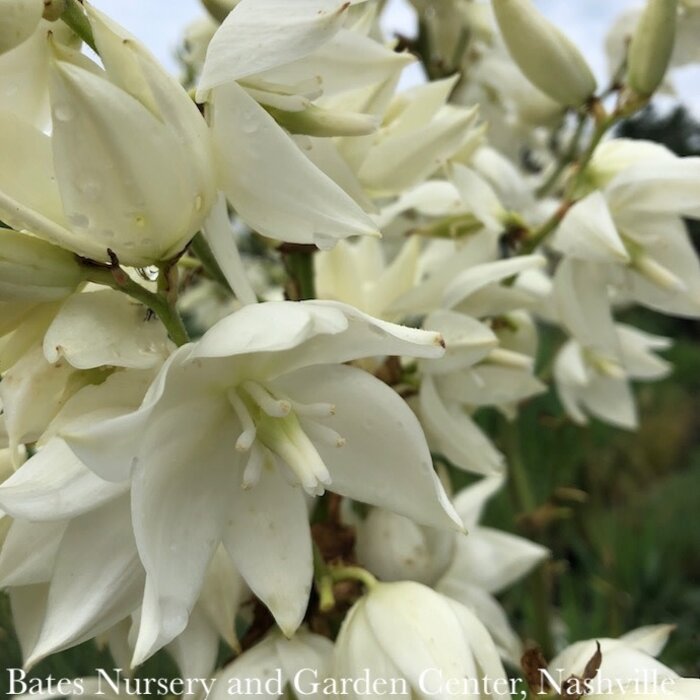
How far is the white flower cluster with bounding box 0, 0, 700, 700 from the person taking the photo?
0.28 m

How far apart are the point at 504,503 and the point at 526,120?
41 cm

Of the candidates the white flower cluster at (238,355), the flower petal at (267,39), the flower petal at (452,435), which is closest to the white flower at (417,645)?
the white flower cluster at (238,355)

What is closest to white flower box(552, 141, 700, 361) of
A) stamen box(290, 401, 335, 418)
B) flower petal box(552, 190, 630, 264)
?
flower petal box(552, 190, 630, 264)

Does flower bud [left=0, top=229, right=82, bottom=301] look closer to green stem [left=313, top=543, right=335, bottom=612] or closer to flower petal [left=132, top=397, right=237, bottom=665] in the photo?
flower petal [left=132, top=397, right=237, bottom=665]

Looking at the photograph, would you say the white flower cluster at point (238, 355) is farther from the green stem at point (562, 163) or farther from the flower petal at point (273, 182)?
the green stem at point (562, 163)

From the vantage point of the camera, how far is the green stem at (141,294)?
0.30m

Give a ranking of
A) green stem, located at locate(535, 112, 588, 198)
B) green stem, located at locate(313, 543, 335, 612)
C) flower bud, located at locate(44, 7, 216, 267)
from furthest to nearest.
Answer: green stem, located at locate(535, 112, 588, 198), green stem, located at locate(313, 543, 335, 612), flower bud, located at locate(44, 7, 216, 267)

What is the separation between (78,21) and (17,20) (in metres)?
0.03

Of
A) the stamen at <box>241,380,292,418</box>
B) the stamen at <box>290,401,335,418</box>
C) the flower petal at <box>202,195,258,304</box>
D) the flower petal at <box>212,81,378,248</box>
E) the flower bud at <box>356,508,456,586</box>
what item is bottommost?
the flower bud at <box>356,508,456,586</box>

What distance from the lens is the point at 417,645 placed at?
0.33m

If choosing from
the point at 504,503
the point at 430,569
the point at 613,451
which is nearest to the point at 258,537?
the point at 430,569

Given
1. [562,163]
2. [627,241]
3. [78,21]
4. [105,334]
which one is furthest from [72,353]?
[562,163]

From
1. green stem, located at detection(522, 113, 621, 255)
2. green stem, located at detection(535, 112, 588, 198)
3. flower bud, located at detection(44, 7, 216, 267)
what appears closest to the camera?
flower bud, located at detection(44, 7, 216, 267)

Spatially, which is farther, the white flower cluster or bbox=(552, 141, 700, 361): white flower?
bbox=(552, 141, 700, 361): white flower
